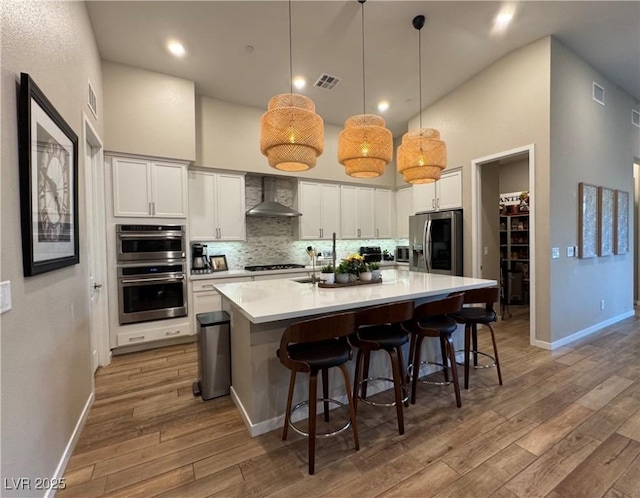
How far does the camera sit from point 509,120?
3922mm

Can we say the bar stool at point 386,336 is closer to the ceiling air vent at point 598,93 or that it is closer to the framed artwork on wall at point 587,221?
the framed artwork on wall at point 587,221

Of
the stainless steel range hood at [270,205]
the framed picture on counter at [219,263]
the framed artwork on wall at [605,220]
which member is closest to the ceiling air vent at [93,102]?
the stainless steel range hood at [270,205]

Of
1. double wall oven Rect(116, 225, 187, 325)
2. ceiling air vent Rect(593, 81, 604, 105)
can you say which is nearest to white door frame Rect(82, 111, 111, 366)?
double wall oven Rect(116, 225, 187, 325)

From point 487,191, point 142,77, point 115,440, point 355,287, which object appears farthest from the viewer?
point 487,191

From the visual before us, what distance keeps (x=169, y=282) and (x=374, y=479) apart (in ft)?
10.7

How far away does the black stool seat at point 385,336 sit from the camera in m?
2.05

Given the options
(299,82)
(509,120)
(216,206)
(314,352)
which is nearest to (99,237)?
(216,206)

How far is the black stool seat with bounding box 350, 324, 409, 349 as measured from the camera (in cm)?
A: 205

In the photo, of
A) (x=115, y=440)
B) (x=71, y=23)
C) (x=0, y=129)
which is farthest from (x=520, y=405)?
(x=71, y=23)

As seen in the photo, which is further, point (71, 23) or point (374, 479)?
point (71, 23)

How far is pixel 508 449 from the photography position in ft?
6.26

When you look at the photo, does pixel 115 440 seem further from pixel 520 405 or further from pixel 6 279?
pixel 520 405

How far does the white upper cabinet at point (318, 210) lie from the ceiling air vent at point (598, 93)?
398 cm

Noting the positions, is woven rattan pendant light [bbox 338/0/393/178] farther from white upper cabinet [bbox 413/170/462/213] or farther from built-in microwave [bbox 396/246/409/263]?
built-in microwave [bbox 396/246/409/263]
